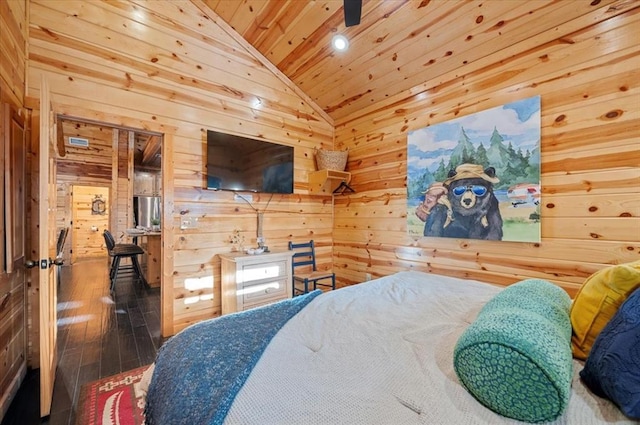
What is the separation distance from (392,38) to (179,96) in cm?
214

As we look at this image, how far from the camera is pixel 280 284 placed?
301 cm

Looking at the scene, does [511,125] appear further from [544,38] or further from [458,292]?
[458,292]

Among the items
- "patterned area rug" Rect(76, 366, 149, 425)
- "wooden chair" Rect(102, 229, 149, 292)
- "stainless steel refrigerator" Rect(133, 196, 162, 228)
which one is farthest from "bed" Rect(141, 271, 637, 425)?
"stainless steel refrigerator" Rect(133, 196, 162, 228)

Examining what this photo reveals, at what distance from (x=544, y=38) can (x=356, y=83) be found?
5.55ft

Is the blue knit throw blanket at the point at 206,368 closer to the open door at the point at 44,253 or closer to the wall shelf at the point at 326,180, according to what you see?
the open door at the point at 44,253

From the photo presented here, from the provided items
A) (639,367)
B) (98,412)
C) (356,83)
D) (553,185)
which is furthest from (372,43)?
(98,412)

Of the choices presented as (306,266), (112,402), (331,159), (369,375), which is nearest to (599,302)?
(369,375)

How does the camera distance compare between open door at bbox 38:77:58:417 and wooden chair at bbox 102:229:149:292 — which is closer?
open door at bbox 38:77:58:417

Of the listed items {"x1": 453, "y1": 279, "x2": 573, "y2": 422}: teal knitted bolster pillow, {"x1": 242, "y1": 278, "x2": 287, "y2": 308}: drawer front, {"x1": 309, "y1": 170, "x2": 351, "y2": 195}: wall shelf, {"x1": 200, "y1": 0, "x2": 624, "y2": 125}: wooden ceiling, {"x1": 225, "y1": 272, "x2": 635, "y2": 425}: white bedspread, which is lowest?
{"x1": 242, "y1": 278, "x2": 287, "y2": 308}: drawer front

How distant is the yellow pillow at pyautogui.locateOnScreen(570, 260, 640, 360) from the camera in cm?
92

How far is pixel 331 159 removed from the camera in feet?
11.6

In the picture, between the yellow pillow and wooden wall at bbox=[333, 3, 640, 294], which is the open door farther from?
wooden wall at bbox=[333, 3, 640, 294]

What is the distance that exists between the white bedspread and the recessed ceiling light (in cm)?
249

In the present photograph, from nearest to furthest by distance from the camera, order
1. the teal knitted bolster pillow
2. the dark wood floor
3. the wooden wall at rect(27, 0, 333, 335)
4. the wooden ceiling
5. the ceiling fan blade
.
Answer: the teal knitted bolster pillow → the ceiling fan blade → the dark wood floor → the wooden ceiling → the wooden wall at rect(27, 0, 333, 335)
